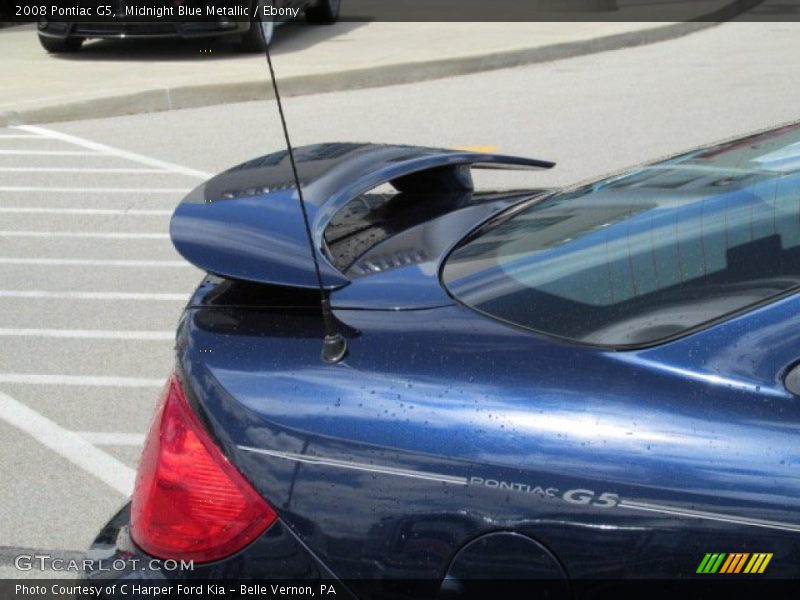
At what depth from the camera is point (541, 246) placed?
2.64m

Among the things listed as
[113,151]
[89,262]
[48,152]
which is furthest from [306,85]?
[89,262]

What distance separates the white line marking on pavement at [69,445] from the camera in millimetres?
4434

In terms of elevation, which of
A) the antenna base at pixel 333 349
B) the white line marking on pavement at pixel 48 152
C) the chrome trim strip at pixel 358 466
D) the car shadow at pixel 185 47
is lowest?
the car shadow at pixel 185 47

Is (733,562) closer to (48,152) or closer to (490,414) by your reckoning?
(490,414)

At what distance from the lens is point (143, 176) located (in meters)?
9.02

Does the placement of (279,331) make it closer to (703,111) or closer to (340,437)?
(340,437)

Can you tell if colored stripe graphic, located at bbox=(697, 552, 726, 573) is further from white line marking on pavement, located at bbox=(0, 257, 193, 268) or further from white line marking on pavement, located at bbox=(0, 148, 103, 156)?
white line marking on pavement, located at bbox=(0, 148, 103, 156)

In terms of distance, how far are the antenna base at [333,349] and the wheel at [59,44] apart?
490 inches

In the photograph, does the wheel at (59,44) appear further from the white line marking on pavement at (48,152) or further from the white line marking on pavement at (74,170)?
the white line marking on pavement at (74,170)

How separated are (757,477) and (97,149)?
28.8 ft

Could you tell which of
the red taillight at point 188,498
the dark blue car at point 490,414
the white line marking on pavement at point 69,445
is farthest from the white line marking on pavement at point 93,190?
the red taillight at point 188,498

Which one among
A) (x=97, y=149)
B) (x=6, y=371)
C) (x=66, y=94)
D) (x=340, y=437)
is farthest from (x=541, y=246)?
(x=66, y=94)

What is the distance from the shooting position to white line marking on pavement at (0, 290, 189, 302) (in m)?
6.37

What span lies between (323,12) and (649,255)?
1439 centimetres
